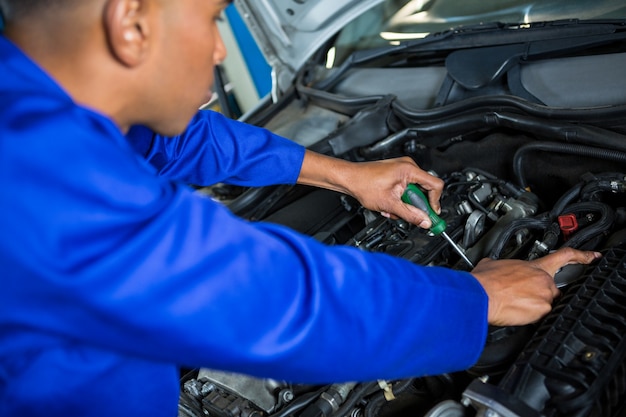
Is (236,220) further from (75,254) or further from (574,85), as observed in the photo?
(574,85)

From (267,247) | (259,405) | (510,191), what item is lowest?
(259,405)

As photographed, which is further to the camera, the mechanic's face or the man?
the mechanic's face

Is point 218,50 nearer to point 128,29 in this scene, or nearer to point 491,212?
point 128,29

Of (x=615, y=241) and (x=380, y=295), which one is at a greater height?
(x=380, y=295)

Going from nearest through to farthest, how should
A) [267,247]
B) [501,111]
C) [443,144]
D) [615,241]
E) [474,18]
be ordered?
[267,247] < [615,241] < [501,111] < [443,144] < [474,18]

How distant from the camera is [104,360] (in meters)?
0.86

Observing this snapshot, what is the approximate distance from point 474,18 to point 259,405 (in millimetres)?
1463

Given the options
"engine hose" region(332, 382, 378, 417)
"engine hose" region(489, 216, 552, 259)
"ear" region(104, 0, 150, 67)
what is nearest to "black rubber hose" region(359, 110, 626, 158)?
"engine hose" region(489, 216, 552, 259)

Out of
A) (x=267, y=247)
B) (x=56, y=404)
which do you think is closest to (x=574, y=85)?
(x=267, y=247)

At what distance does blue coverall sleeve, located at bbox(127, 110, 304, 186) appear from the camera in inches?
57.7

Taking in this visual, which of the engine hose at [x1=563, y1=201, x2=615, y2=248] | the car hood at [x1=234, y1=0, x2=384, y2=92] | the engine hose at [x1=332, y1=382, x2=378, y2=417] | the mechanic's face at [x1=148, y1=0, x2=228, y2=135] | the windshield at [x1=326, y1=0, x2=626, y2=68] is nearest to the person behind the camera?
the mechanic's face at [x1=148, y1=0, x2=228, y2=135]

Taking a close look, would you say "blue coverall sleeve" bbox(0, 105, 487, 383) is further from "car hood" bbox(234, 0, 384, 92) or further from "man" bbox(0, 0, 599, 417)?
"car hood" bbox(234, 0, 384, 92)

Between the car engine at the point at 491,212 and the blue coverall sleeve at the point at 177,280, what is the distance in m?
0.27

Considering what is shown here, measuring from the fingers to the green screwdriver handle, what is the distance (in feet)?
0.86
